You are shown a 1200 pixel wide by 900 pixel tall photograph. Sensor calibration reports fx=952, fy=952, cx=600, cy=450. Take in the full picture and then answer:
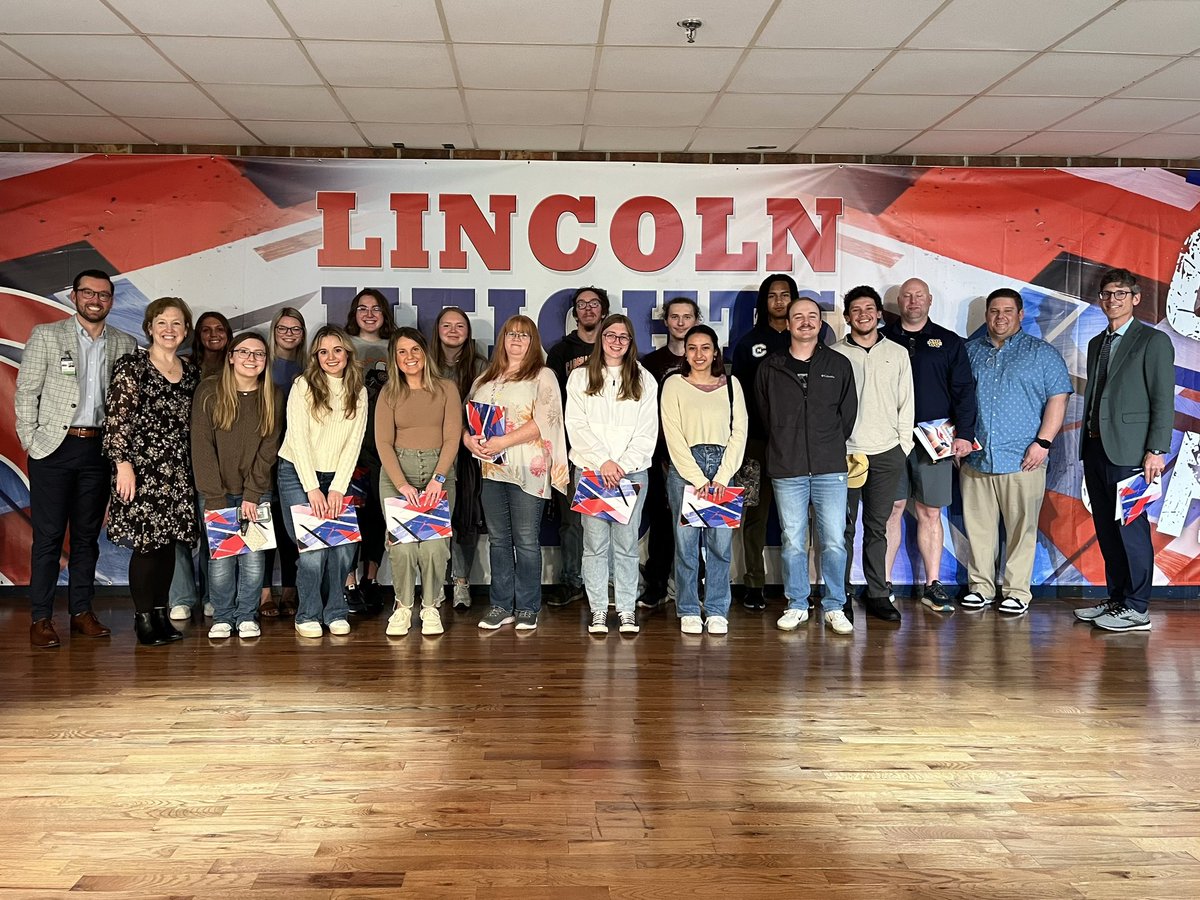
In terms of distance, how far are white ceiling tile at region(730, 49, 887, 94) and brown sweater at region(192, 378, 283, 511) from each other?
2758 mm

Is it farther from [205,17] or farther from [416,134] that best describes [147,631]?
[416,134]

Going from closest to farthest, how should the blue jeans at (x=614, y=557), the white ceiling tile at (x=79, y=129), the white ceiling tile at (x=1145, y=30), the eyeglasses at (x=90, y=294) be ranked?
the white ceiling tile at (x=1145, y=30)
the eyeglasses at (x=90, y=294)
the blue jeans at (x=614, y=557)
the white ceiling tile at (x=79, y=129)

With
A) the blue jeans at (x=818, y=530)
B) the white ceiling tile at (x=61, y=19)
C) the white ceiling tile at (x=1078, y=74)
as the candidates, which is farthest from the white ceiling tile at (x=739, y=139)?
the white ceiling tile at (x=61, y=19)

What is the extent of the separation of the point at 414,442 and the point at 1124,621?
3716mm

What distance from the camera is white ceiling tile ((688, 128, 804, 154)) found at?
5328 millimetres

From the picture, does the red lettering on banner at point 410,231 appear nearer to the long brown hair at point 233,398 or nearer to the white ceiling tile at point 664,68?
the long brown hair at point 233,398

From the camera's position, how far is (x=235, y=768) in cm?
296

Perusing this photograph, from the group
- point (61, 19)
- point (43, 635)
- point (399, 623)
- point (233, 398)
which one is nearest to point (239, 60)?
point (61, 19)

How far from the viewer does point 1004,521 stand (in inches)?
217

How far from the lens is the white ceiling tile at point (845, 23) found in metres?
3.66

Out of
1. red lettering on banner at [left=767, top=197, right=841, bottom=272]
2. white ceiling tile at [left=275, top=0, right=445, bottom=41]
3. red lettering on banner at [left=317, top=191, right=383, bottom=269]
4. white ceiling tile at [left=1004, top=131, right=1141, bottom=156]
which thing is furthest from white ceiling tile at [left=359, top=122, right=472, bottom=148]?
white ceiling tile at [left=1004, top=131, right=1141, bottom=156]

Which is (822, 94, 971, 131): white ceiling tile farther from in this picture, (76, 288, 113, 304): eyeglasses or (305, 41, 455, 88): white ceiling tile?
(76, 288, 113, 304): eyeglasses

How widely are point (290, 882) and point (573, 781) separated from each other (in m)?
0.89

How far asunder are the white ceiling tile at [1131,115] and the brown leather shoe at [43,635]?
570cm
